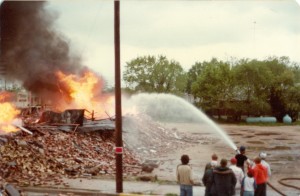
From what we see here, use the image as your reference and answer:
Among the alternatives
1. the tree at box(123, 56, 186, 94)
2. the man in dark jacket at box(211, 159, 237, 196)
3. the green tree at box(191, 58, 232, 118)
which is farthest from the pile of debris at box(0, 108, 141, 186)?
the tree at box(123, 56, 186, 94)

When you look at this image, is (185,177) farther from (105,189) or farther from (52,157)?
(52,157)

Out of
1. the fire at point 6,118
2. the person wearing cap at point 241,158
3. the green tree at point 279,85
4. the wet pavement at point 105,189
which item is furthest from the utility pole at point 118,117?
the green tree at point 279,85

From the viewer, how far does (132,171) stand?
50.1 feet

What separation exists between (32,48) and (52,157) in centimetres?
1709

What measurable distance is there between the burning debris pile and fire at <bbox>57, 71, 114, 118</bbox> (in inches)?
392

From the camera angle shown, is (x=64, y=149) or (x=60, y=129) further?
(x=60, y=129)

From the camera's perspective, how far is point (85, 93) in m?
29.5

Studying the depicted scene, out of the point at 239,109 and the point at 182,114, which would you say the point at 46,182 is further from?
the point at 182,114

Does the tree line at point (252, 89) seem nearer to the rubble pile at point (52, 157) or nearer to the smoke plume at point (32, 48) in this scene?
the smoke plume at point (32, 48)

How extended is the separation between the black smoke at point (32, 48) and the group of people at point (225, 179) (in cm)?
2286

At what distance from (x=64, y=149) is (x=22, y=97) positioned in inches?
681

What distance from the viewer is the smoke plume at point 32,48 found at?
28922mm

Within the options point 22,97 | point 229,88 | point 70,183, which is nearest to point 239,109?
point 229,88

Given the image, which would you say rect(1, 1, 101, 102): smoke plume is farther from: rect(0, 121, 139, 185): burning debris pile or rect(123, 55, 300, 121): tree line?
rect(123, 55, 300, 121): tree line
